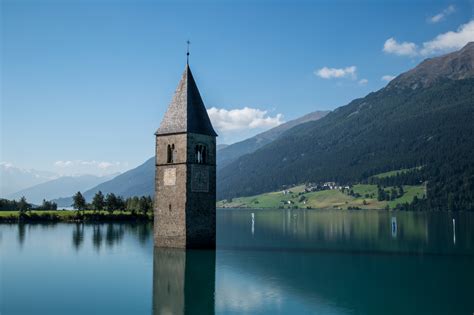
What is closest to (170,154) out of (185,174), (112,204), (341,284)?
(185,174)

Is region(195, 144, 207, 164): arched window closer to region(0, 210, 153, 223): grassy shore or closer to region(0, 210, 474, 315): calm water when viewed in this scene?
region(0, 210, 474, 315): calm water

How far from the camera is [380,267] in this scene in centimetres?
4294

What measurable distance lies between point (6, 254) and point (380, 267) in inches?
1296

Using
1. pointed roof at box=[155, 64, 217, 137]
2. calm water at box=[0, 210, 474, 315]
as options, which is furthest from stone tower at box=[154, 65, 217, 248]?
calm water at box=[0, 210, 474, 315]

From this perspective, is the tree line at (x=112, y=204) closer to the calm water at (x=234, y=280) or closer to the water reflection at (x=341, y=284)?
the calm water at (x=234, y=280)

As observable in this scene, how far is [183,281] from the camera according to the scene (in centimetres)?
3588

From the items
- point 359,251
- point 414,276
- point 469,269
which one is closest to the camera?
point 414,276

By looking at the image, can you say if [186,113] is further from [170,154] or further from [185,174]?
[185,174]

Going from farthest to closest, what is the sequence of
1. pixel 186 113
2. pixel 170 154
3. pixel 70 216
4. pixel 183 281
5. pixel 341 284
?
A: pixel 70 216, pixel 170 154, pixel 186 113, pixel 183 281, pixel 341 284

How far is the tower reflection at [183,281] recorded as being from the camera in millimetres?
28094

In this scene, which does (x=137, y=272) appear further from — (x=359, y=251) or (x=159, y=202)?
(x=359, y=251)

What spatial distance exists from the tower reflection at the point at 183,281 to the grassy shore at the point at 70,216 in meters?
61.0

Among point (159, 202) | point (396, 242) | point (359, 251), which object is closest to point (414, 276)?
point (359, 251)

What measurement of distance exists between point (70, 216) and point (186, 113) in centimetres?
6384
